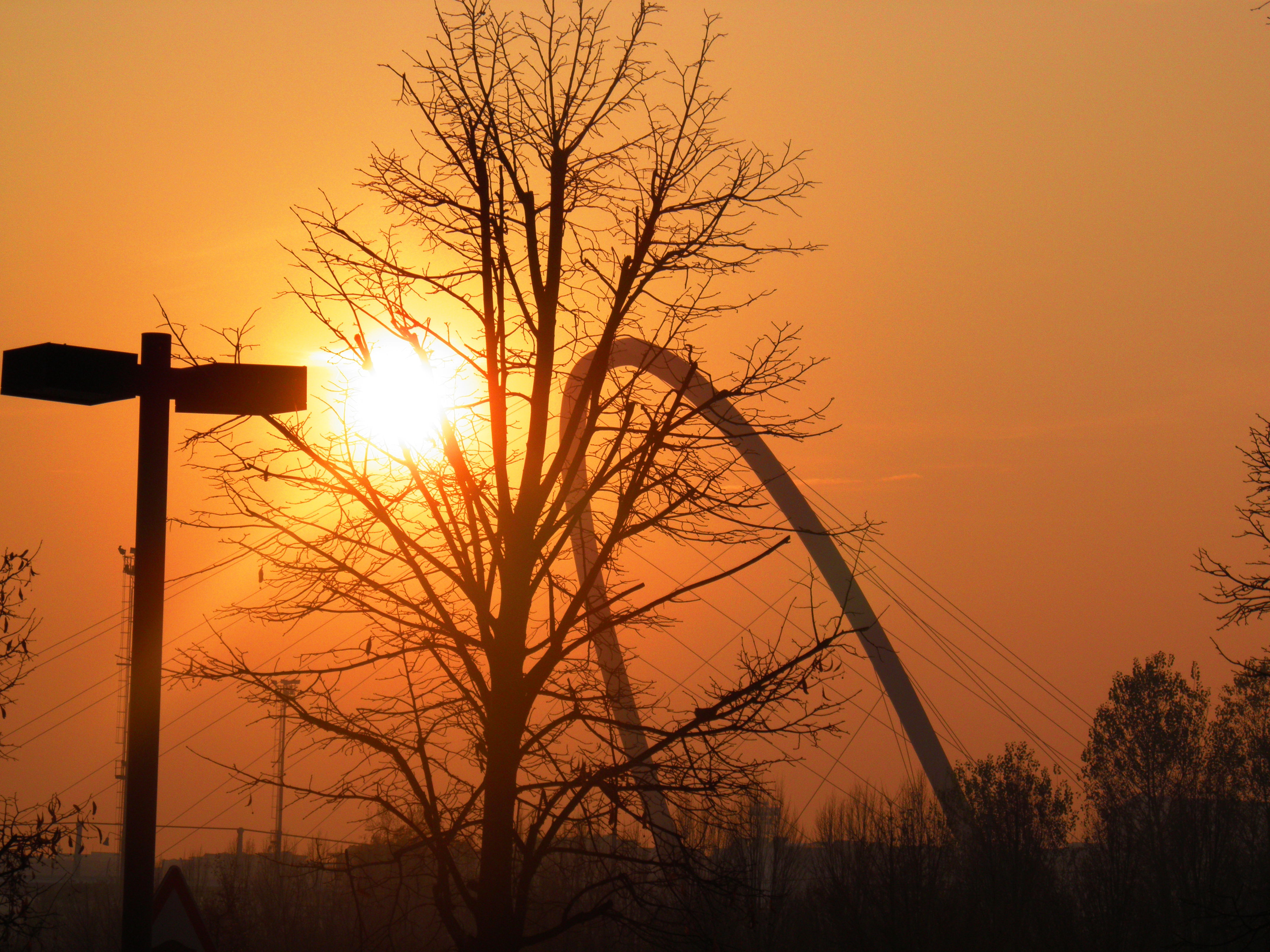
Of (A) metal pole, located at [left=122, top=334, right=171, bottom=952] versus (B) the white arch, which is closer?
(A) metal pole, located at [left=122, top=334, right=171, bottom=952]

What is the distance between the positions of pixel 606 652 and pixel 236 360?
4249 mm

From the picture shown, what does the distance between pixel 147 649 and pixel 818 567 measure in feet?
106

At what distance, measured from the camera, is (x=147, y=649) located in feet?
23.8

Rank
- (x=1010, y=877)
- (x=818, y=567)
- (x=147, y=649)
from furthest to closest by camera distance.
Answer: (x=818, y=567) < (x=1010, y=877) < (x=147, y=649)

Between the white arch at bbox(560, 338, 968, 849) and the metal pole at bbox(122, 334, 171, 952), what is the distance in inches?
145

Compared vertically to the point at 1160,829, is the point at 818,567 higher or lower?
higher

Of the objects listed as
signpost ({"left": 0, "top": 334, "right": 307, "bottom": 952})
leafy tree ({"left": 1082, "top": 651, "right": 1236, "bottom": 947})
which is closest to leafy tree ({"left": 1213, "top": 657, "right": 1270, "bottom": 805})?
leafy tree ({"left": 1082, "top": 651, "right": 1236, "bottom": 947})

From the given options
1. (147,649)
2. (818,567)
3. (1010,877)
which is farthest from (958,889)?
(147,649)

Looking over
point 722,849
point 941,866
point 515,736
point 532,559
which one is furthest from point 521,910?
point 941,866

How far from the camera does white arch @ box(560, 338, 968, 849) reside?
1060 cm

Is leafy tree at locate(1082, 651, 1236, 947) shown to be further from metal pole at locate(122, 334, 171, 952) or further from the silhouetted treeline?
metal pole at locate(122, 334, 171, 952)

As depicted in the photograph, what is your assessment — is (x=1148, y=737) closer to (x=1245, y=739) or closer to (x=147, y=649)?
(x=1245, y=739)

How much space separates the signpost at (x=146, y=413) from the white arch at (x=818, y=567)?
3.08 meters

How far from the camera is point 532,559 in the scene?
32.0 ft
